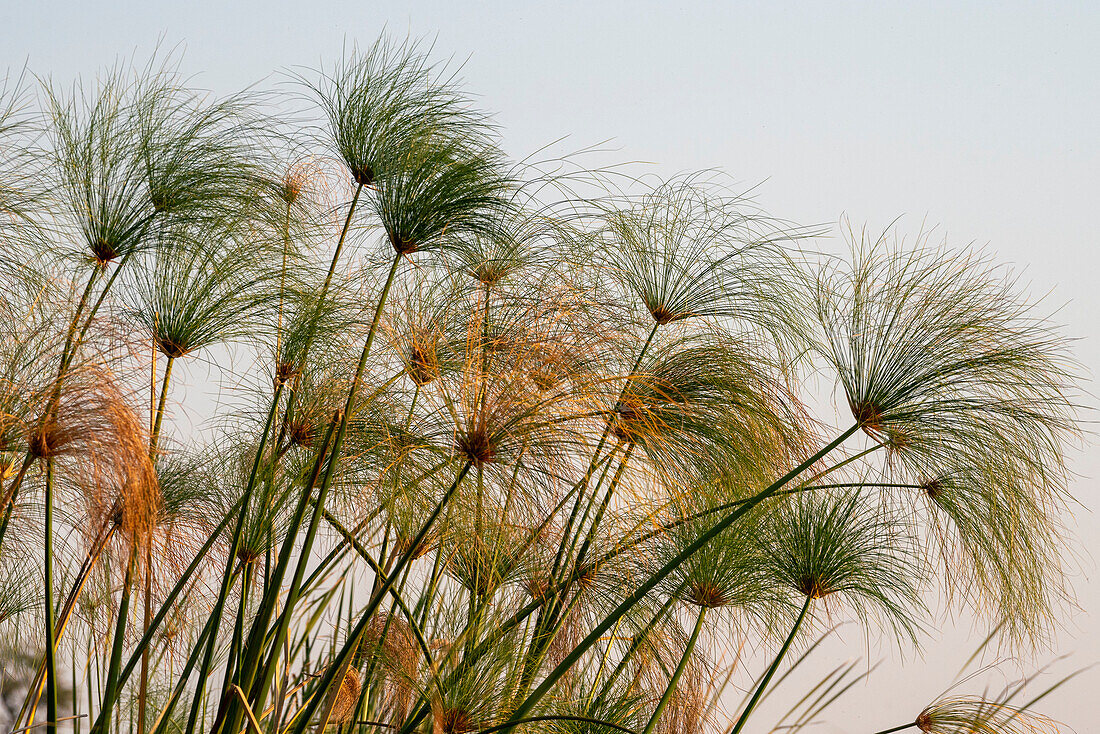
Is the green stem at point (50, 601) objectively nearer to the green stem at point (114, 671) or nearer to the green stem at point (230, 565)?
the green stem at point (114, 671)

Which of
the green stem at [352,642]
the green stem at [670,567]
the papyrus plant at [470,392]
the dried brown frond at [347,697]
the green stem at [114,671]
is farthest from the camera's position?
the dried brown frond at [347,697]

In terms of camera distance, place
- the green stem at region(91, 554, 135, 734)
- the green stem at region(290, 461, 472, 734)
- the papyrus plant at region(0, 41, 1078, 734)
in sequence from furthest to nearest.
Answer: the green stem at region(91, 554, 135, 734)
the papyrus plant at region(0, 41, 1078, 734)
the green stem at region(290, 461, 472, 734)

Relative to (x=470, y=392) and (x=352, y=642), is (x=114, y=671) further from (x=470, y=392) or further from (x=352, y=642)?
(x=470, y=392)

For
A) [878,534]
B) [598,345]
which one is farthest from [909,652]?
[598,345]

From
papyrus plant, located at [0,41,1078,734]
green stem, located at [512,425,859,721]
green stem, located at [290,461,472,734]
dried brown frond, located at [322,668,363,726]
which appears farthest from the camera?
dried brown frond, located at [322,668,363,726]

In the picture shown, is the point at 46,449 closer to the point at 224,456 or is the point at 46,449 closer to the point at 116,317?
the point at 116,317

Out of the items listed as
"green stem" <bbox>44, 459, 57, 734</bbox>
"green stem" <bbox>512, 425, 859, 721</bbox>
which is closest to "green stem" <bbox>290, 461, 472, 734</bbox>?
"green stem" <bbox>512, 425, 859, 721</bbox>

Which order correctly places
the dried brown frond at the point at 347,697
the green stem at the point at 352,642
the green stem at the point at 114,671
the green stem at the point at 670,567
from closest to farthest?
the green stem at the point at 670,567, the green stem at the point at 352,642, the green stem at the point at 114,671, the dried brown frond at the point at 347,697

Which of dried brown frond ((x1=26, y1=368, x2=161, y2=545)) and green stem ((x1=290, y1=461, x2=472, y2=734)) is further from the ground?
dried brown frond ((x1=26, y1=368, x2=161, y2=545))

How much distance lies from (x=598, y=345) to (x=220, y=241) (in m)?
0.93

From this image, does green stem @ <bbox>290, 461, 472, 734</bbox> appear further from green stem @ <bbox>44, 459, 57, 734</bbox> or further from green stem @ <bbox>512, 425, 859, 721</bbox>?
green stem @ <bbox>44, 459, 57, 734</bbox>

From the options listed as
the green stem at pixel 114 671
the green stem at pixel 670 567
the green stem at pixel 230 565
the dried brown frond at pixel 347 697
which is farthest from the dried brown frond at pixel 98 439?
the dried brown frond at pixel 347 697

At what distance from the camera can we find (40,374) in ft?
6.14

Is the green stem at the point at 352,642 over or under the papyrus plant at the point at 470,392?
under
